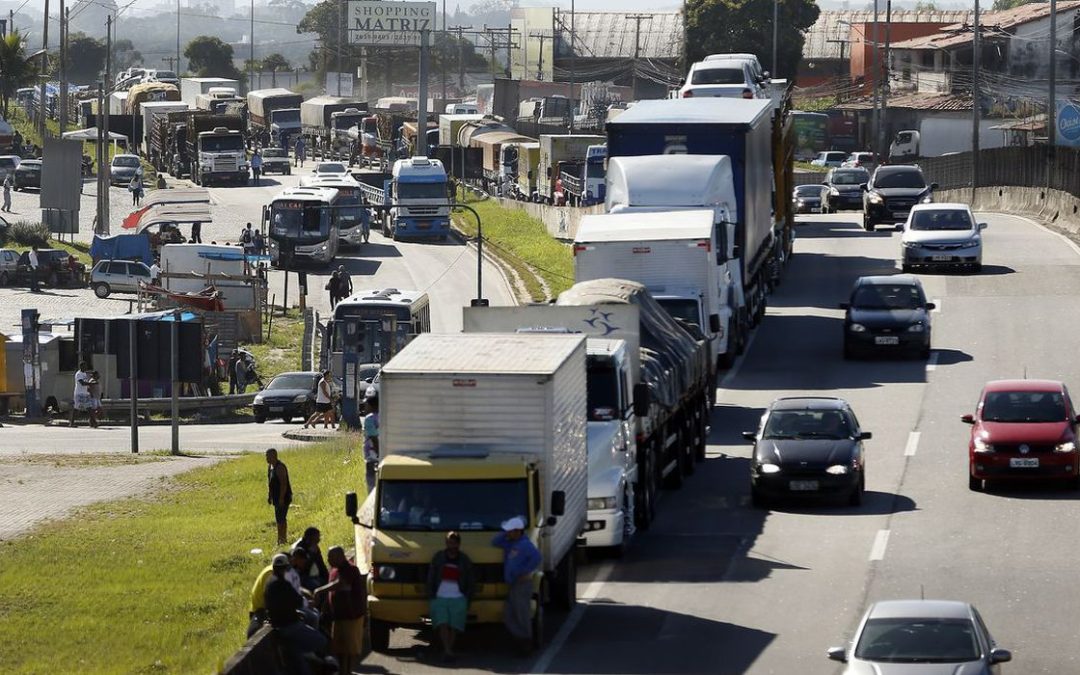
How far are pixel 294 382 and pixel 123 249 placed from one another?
27.7 meters

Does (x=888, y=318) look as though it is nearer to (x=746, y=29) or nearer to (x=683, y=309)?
(x=683, y=309)

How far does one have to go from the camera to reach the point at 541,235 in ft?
258

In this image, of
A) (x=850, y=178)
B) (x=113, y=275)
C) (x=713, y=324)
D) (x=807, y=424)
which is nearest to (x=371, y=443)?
(x=807, y=424)

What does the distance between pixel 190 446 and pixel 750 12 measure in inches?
4205

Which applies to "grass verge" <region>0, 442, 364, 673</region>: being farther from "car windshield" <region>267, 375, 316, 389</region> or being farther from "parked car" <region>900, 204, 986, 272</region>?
"parked car" <region>900, 204, 986, 272</region>

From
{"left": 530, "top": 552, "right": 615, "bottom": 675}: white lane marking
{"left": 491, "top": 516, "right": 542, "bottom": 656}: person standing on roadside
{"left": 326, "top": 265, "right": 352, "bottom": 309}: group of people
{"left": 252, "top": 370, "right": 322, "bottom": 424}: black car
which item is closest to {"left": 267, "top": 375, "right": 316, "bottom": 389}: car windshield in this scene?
{"left": 252, "top": 370, "right": 322, "bottom": 424}: black car

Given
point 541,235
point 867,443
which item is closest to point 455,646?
point 867,443

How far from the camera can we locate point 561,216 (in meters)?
77.2

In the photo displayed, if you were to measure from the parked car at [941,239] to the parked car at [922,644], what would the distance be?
33.7m

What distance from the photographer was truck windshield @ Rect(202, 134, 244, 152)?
346 ft

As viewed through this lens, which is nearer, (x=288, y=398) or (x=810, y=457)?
(x=810, y=457)

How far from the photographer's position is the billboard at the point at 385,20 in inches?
6531

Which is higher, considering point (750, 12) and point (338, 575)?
point (750, 12)

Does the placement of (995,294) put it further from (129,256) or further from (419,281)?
(129,256)
